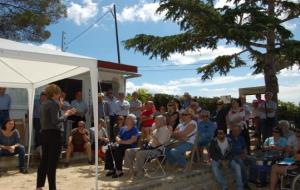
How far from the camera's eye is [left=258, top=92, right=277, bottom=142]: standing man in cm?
1081

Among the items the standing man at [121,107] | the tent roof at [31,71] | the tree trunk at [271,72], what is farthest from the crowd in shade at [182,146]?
the tree trunk at [271,72]

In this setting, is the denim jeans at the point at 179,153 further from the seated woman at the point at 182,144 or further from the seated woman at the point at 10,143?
the seated woman at the point at 10,143

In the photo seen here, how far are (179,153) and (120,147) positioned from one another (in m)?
1.13

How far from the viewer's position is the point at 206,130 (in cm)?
894

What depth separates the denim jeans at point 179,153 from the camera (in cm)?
833

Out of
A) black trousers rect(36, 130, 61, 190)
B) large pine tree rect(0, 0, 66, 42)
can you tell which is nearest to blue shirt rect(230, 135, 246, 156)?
black trousers rect(36, 130, 61, 190)

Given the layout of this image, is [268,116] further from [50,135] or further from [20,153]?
[50,135]

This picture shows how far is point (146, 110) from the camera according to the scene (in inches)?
412

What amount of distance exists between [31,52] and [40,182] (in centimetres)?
182

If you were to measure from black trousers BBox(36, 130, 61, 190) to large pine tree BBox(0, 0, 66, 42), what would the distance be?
11.0 m

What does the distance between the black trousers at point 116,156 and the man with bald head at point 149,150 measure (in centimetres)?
12

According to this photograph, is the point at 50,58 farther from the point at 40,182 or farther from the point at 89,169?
the point at 89,169

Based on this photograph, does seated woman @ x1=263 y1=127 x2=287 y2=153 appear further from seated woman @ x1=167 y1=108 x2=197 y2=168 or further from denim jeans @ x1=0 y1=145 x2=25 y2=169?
denim jeans @ x1=0 y1=145 x2=25 y2=169

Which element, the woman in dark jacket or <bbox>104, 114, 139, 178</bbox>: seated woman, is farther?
<bbox>104, 114, 139, 178</bbox>: seated woman
